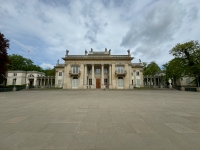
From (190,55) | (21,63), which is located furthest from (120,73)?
(21,63)

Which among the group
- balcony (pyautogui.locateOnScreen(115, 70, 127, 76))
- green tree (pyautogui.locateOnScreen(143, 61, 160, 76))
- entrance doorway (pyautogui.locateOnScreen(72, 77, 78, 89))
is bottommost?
entrance doorway (pyautogui.locateOnScreen(72, 77, 78, 89))

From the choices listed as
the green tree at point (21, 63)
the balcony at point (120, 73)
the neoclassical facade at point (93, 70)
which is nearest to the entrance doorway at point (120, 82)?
the neoclassical facade at point (93, 70)

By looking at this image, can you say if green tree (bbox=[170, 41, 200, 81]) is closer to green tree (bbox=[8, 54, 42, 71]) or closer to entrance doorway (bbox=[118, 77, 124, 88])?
entrance doorway (bbox=[118, 77, 124, 88])

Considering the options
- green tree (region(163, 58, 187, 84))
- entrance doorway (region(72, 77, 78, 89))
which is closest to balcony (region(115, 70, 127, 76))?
green tree (region(163, 58, 187, 84))

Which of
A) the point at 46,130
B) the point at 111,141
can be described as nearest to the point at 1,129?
the point at 46,130

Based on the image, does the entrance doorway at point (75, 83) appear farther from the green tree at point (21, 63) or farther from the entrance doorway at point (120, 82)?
the green tree at point (21, 63)

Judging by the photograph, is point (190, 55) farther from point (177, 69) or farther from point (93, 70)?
point (93, 70)

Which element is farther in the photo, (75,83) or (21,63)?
(21,63)

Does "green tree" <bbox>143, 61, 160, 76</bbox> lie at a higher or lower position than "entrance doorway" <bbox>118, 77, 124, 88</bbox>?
higher

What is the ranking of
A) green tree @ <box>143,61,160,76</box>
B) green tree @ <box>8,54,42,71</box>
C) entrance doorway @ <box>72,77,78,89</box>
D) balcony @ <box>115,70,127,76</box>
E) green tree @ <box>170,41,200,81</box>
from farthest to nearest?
green tree @ <box>8,54,42,71</box> < green tree @ <box>143,61,160,76</box> < entrance doorway @ <box>72,77,78,89</box> < balcony @ <box>115,70,127,76</box> < green tree @ <box>170,41,200,81</box>

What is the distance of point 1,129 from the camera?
10.9ft

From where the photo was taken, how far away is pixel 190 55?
25.8 meters

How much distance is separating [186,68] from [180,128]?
1134 inches

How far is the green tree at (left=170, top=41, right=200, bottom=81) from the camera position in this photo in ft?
80.5
